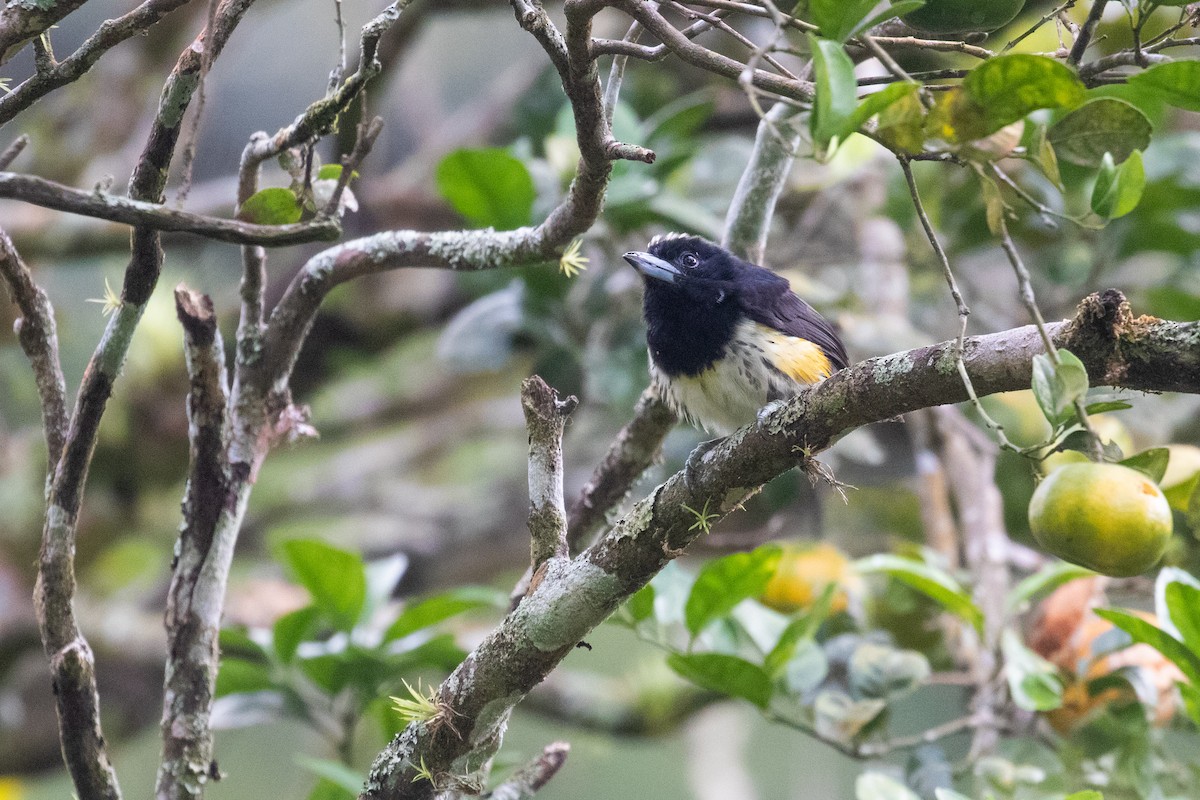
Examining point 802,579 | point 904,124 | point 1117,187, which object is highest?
point 904,124

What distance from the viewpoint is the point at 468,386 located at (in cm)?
499

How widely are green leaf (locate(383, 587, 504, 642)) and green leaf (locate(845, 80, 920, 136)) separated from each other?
64.6 inches

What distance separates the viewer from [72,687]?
158cm

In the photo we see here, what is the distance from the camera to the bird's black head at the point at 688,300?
222 centimetres

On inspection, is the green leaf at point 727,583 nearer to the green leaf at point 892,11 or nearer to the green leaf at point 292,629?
the green leaf at point 292,629

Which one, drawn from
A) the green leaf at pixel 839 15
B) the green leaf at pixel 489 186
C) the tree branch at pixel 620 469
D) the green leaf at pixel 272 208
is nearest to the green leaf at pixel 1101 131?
the green leaf at pixel 839 15

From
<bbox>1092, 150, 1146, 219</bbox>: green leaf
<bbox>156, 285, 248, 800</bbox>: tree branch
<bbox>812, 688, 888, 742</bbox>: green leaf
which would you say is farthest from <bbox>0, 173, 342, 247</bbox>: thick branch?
<bbox>812, 688, 888, 742</bbox>: green leaf

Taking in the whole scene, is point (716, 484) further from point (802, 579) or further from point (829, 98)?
point (802, 579)

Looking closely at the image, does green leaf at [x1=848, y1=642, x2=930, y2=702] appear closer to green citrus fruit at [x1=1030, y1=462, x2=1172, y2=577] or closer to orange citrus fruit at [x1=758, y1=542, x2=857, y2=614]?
orange citrus fruit at [x1=758, y1=542, x2=857, y2=614]

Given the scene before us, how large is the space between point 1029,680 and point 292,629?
153cm

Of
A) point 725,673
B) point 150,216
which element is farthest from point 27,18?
point 725,673

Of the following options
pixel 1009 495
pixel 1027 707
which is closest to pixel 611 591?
pixel 1027 707

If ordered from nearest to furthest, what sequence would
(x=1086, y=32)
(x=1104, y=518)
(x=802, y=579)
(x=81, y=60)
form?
(x=1104, y=518) < (x=1086, y=32) < (x=81, y=60) < (x=802, y=579)

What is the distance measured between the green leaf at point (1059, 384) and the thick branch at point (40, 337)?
4.24 feet
